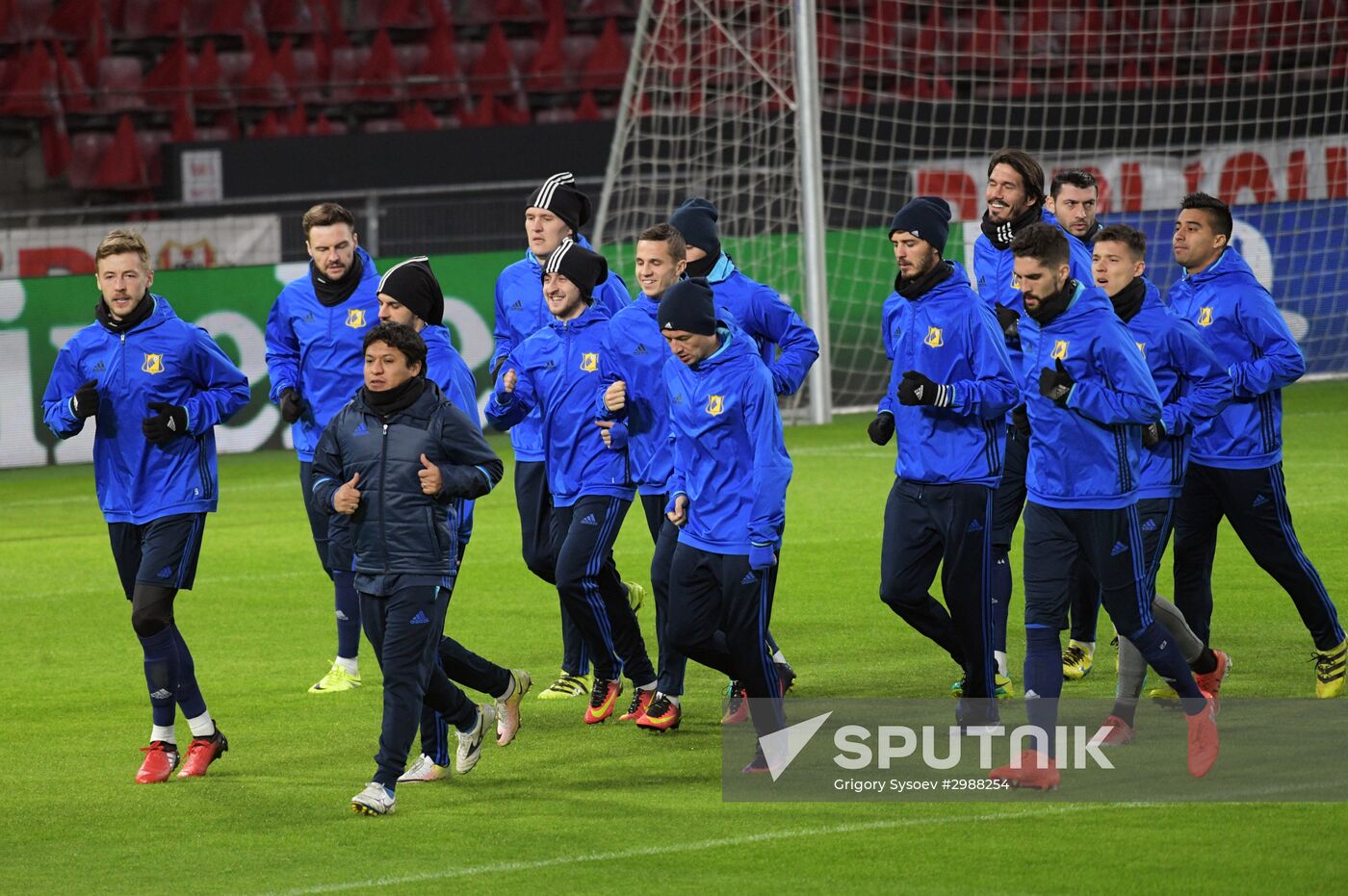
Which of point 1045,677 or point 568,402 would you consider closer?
point 1045,677

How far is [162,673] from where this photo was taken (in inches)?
290

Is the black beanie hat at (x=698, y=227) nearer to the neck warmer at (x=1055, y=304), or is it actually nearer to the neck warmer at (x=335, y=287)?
the neck warmer at (x=335, y=287)

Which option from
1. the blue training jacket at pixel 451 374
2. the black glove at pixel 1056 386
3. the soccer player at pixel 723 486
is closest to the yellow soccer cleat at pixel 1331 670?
the black glove at pixel 1056 386

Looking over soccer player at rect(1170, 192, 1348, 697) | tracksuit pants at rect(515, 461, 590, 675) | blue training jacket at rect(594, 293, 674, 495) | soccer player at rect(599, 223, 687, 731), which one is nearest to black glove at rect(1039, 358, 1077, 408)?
soccer player at rect(1170, 192, 1348, 697)

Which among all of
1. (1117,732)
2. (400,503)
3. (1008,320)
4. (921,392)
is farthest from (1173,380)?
(400,503)

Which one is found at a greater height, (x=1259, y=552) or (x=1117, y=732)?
(x=1259, y=552)

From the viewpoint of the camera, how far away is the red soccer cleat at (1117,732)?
7.30m

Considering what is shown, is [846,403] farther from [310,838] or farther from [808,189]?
[310,838]

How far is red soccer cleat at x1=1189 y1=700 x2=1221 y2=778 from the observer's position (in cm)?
680

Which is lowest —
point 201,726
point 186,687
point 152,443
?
point 201,726

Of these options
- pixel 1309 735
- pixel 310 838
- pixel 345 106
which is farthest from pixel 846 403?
pixel 310 838

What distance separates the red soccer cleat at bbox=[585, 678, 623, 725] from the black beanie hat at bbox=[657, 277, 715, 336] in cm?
201

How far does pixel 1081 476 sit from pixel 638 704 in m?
2.32

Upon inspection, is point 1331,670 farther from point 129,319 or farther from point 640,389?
point 129,319
